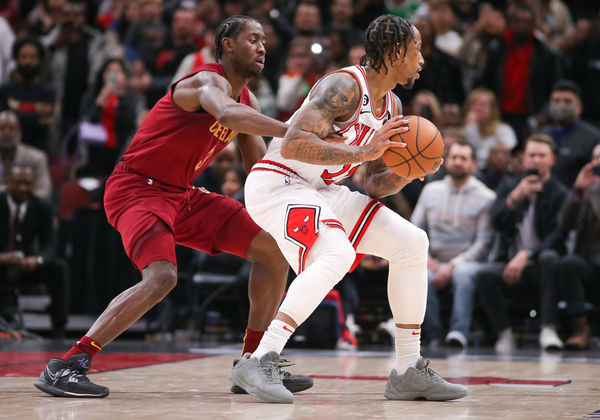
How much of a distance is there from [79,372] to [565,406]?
2191 millimetres

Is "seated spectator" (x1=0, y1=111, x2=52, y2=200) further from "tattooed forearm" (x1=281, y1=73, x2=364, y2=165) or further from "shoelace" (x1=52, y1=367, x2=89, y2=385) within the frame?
"tattooed forearm" (x1=281, y1=73, x2=364, y2=165)

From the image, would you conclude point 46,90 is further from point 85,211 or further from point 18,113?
point 85,211

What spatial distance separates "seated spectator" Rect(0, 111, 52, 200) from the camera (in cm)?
898

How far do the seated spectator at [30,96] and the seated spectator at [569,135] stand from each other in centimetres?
555

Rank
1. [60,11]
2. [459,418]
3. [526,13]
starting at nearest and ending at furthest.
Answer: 1. [459,418]
2. [526,13]
3. [60,11]

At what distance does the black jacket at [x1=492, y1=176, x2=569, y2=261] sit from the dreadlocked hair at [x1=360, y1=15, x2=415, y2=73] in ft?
13.1

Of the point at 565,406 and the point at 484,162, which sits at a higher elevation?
the point at 484,162

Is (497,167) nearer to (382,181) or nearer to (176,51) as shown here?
(176,51)

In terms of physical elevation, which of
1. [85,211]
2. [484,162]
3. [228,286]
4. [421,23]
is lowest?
[228,286]

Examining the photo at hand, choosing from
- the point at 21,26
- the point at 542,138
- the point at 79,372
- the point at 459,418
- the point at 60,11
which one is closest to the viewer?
the point at 459,418

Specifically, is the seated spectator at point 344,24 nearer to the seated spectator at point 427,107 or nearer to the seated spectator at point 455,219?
the seated spectator at point 427,107

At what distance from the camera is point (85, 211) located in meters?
8.63

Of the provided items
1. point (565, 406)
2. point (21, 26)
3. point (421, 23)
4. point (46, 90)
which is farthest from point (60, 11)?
point (565, 406)

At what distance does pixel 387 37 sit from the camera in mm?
4102
